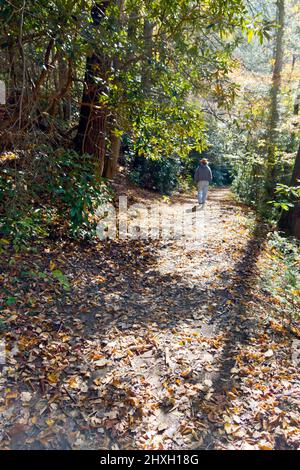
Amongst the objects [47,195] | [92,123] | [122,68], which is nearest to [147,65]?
[122,68]

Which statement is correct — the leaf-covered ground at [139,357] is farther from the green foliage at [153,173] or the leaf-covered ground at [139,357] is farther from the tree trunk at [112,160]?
the green foliage at [153,173]

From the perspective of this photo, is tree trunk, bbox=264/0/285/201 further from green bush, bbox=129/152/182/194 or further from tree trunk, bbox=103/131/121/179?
tree trunk, bbox=103/131/121/179

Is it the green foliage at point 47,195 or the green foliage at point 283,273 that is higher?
the green foliage at point 47,195

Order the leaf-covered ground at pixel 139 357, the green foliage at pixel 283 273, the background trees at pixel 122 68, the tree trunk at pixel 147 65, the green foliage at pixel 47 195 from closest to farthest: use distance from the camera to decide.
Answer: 1. the leaf-covered ground at pixel 139 357
2. the background trees at pixel 122 68
3. the green foliage at pixel 47 195
4. the green foliage at pixel 283 273
5. the tree trunk at pixel 147 65

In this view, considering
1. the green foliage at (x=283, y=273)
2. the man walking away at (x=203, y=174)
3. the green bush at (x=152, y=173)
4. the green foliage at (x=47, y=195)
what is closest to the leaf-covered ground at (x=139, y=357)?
the green foliage at (x=283, y=273)

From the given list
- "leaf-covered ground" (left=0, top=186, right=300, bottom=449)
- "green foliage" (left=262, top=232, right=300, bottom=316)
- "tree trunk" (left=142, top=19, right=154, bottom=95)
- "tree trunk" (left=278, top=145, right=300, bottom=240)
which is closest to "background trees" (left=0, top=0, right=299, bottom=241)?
"tree trunk" (left=142, top=19, right=154, bottom=95)

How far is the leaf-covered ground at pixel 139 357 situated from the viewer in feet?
7.43

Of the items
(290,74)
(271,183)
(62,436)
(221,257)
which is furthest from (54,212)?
(290,74)

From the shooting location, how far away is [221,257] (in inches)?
223

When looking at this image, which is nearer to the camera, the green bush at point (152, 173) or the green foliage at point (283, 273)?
the green foliage at point (283, 273)

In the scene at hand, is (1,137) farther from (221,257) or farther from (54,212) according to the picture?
(221,257)

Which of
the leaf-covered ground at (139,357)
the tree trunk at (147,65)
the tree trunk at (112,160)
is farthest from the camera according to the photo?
the tree trunk at (112,160)

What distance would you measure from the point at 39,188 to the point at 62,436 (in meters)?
2.91

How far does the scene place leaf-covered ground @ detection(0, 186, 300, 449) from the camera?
7.43 feet
